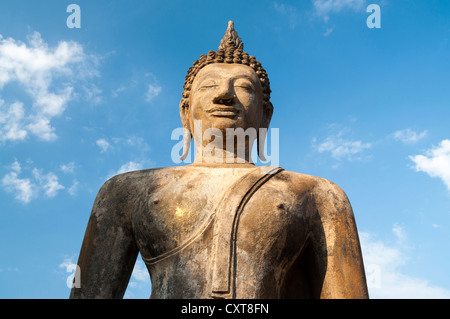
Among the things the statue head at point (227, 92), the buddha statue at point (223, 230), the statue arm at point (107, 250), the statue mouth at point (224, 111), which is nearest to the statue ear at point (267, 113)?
the statue head at point (227, 92)

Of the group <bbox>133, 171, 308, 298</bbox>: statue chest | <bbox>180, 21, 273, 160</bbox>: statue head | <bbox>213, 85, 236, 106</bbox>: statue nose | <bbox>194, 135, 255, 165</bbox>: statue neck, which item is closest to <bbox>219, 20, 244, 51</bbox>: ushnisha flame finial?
<bbox>180, 21, 273, 160</bbox>: statue head

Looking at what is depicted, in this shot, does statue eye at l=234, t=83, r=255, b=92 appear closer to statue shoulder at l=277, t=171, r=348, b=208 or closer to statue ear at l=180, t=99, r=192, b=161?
statue ear at l=180, t=99, r=192, b=161

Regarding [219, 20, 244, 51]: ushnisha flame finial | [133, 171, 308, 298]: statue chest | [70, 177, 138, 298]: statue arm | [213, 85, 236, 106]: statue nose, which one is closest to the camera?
[133, 171, 308, 298]: statue chest

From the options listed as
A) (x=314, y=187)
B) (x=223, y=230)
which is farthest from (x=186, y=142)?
(x=223, y=230)

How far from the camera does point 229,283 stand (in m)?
5.79

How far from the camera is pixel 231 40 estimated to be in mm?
8320

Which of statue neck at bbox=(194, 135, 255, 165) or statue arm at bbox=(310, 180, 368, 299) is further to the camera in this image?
statue neck at bbox=(194, 135, 255, 165)

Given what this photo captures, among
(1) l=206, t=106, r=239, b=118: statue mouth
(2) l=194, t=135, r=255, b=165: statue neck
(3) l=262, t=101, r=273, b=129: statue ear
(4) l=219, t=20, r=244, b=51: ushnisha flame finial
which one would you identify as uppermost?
(4) l=219, t=20, r=244, b=51: ushnisha flame finial

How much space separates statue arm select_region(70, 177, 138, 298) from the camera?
6426mm

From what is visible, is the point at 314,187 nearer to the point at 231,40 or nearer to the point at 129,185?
the point at 129,185

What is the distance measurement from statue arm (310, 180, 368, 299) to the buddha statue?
0.01 metres

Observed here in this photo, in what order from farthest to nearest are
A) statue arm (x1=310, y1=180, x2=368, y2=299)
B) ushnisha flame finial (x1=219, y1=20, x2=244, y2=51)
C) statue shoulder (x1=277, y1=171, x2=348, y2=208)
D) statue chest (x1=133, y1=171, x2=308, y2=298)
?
ushnisha flame finial (x1=219, y1=20, x2=244, y2=51) → statue shoulder (x1=277, y1=171, x2=348, y2=208) → statue arm (x1=310, y1=180, x2=368, y2=299) → statue chest (x1=133, y1=171, x2=308, y2=298)

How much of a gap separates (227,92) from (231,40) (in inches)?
55.0
